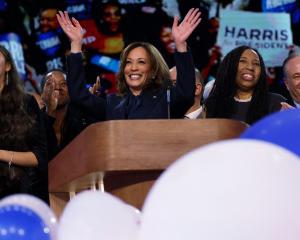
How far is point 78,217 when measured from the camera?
1.49 meters

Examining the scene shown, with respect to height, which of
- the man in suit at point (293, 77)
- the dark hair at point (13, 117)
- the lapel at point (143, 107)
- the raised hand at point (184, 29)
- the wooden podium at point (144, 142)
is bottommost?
the man in suit at point (293, 77)

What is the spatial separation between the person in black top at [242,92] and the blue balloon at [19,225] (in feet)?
4.09

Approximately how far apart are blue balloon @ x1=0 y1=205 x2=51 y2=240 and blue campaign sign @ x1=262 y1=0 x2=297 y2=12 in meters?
4.08

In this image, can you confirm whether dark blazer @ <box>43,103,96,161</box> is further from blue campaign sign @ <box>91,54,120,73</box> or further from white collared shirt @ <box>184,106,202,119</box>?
blue campaign sign @ <box>91,54,120,73</box>

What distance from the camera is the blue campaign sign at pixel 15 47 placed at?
5293mm

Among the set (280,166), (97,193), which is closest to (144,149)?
(97,193)

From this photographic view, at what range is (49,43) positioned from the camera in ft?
17.7

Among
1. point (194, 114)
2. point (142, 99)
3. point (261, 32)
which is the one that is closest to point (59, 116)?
point (194, 114)

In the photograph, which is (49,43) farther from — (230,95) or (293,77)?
(230,95)

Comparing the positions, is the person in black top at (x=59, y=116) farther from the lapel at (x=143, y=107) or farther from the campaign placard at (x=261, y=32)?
the campaign placard at (x=261, y=32)

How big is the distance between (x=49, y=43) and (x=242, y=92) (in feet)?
8.74

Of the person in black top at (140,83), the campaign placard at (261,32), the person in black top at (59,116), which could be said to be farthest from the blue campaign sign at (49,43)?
the person in black top at (140,83)

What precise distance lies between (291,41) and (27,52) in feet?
6.52

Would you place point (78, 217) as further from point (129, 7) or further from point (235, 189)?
point (129, 7)
